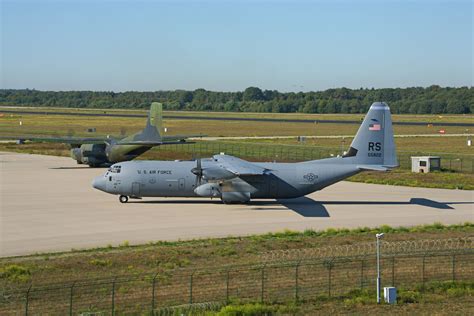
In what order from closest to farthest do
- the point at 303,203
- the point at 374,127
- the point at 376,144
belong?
the point at 376,144 → the point at 374,127 → the point at 303,203

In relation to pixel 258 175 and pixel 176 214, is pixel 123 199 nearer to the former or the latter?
pixel 176 214

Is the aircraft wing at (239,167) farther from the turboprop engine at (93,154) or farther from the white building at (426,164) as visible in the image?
the turboprop engine at (93,154)

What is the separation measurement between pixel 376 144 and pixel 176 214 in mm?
15113

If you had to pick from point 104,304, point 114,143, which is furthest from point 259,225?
point 114,143

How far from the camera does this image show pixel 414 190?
66.2m

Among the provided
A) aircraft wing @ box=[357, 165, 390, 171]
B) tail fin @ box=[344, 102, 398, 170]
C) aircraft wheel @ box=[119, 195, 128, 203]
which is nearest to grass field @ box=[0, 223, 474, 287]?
aircraft wing @ box=[357, 165, 390, 171]

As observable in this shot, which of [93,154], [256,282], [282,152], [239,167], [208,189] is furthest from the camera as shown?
[282,152]

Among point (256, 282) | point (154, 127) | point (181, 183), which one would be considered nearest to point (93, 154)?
point (154, 127)

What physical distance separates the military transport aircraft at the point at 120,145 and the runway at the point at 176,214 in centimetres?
1030

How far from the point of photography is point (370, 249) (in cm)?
4025

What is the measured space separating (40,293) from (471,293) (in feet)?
56.8

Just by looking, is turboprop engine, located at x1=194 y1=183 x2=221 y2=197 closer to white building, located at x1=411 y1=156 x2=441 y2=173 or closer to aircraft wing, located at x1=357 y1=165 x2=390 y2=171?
aircraft wing, located at x1=357 y1=165 x2=390 y2=171

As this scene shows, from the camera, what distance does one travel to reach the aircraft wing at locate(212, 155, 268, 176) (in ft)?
170

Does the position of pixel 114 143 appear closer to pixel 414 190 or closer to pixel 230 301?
pixel 414 190
